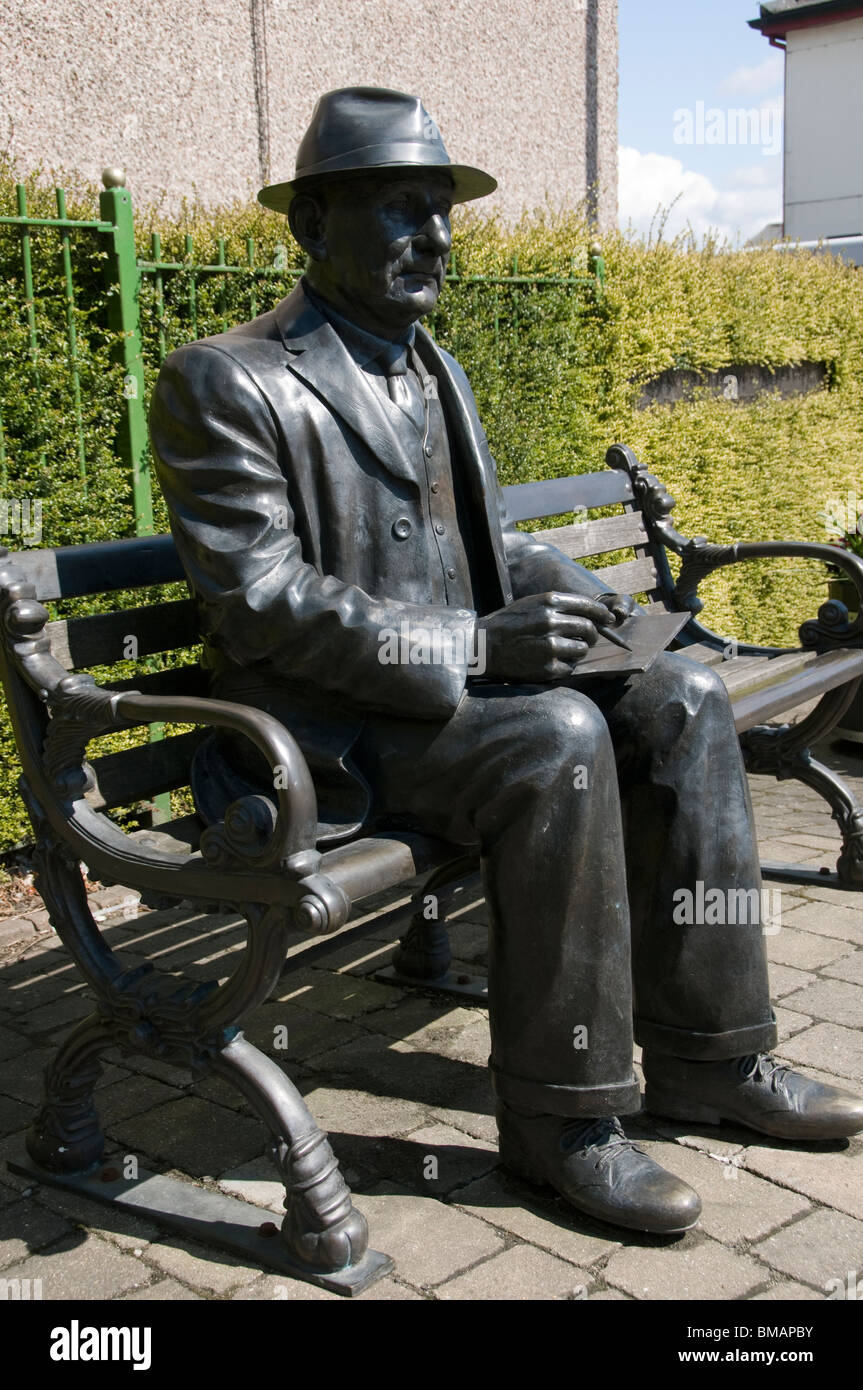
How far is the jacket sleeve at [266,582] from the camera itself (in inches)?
103

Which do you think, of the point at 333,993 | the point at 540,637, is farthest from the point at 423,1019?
the point at 540,637

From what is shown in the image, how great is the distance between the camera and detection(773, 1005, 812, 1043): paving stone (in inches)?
133

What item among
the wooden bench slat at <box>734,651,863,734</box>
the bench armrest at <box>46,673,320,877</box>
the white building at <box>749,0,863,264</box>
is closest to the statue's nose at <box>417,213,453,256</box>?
the bench armrest at <box>46,673,320,877</box>

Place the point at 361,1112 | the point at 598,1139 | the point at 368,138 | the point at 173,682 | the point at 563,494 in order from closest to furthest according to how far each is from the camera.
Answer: the point at 598,1139, the point at 368,138, the point at 361,1112, the point at 173,682, the point at 563,494

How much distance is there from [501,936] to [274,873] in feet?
1.59

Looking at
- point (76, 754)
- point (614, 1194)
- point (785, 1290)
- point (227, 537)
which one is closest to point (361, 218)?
point (227, 537)

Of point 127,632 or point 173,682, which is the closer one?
point 127,632

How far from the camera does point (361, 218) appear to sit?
2777mm

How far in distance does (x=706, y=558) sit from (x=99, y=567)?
239 cm

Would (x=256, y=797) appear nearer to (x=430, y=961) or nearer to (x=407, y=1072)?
(x=407, y=1072)

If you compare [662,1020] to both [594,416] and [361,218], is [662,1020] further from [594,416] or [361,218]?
[594,416]

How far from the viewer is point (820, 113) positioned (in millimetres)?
25422

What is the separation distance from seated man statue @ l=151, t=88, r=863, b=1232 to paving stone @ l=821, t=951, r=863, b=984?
894 millimetres

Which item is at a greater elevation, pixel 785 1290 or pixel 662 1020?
pixel 662 1020
